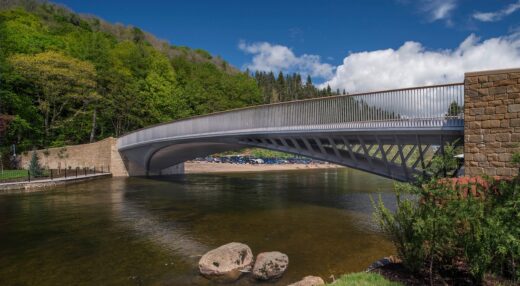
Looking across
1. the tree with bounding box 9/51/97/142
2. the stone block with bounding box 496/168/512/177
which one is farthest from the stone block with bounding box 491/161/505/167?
the tree with bounding box 9/51/97/142

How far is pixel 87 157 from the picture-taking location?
36.1 metres

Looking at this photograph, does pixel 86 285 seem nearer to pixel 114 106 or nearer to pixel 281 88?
pixel 114 106

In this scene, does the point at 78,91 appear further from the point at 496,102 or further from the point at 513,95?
the point at 513,95

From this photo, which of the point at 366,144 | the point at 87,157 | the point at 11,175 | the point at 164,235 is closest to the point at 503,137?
the point at 366,144

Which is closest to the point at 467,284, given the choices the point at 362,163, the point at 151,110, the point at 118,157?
the point at 362,163

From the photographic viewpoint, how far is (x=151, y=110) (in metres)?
54.2

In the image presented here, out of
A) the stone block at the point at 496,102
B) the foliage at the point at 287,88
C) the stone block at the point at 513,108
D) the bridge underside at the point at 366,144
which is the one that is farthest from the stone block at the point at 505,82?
the foliage at the point at 287,88

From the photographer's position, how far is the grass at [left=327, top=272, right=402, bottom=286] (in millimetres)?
5438

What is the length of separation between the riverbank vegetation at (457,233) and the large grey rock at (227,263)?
3.78 metres

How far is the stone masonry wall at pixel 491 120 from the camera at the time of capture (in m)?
9.05

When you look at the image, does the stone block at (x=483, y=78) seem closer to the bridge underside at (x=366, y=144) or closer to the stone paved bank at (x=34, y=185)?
the bridge underside at (x=366, y=144)

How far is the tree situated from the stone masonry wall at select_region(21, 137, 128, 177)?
6.37m

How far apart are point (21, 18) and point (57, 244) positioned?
64.8m

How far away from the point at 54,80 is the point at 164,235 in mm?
35959
